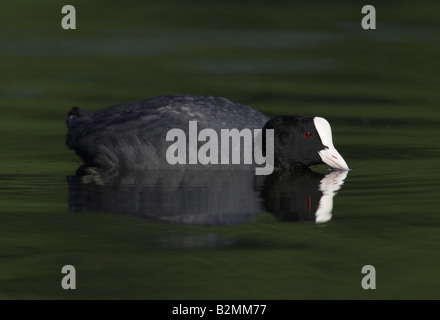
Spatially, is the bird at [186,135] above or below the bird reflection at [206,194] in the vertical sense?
above

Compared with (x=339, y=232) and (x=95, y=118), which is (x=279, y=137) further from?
(x=339, y=232)

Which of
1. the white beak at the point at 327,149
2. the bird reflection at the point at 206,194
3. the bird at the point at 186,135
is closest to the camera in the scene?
the bird reflection at the point at 206,194

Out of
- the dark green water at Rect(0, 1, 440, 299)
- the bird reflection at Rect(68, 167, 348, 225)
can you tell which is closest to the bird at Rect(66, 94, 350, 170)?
the bird reflection at Rect(68, 167, 348, 225)

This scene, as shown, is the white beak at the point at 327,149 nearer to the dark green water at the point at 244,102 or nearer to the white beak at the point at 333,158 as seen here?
the white beak at the point at 333,158

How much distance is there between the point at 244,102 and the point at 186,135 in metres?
3.58

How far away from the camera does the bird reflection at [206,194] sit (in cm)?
786

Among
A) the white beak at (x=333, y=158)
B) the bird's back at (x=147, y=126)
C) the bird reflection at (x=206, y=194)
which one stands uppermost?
the bird's back at (x=147, y=126)

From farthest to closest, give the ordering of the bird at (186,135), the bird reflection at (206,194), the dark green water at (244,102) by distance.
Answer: the bird at (186,135), the bird reflection at (206,194), the dark green water at (244,102)

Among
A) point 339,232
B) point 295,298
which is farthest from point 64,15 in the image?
point 295,298

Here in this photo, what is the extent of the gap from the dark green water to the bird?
389 mm

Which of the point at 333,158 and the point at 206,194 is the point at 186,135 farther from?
the point at 333,158

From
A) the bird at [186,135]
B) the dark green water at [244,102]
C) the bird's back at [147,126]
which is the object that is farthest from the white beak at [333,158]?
the bird's back at [147,126]

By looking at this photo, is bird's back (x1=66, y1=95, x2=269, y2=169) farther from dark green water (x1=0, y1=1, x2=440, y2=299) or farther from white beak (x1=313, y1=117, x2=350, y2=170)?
white beak (x1=313, y1=117, x2=350, y2=170)

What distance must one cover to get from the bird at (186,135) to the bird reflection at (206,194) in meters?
0.13
